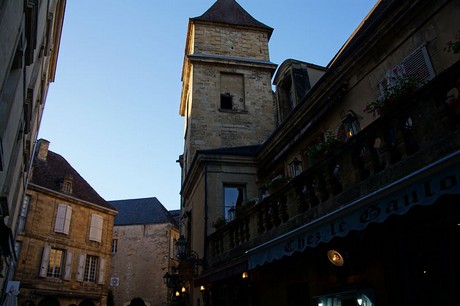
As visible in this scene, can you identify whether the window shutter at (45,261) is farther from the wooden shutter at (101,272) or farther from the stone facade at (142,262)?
the stone facade at (142,262)

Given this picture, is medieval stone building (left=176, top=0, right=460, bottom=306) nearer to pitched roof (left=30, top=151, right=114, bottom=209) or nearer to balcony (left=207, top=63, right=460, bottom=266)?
balcony (left=207, top=63, right=460, bottom=266)

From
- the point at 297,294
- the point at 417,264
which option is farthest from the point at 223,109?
the point at 417,264

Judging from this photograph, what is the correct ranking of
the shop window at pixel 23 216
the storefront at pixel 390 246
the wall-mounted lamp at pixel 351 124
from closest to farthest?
the storefront at pixel 390 246 < the wall-mounted lamp at pixel 351 124 < the shop window at pixel 23 216

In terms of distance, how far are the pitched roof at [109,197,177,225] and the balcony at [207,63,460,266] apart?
25.7 m

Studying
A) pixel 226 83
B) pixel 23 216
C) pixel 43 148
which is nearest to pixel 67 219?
pixel 23 216

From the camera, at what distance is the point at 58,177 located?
2358 centimetres

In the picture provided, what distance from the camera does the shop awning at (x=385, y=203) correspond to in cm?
308

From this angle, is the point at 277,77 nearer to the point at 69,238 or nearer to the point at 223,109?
the point at 223,109

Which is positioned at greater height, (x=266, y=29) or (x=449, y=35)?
(x=266, y=29)

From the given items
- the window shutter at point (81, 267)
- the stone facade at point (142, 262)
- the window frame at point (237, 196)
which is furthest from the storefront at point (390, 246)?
the stone facade at point (142, 262)

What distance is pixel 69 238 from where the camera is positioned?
21.9 m

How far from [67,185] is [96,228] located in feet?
10.8

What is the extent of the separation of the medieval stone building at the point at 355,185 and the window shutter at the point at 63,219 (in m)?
12.6

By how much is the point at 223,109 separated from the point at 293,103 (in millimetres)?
6087
